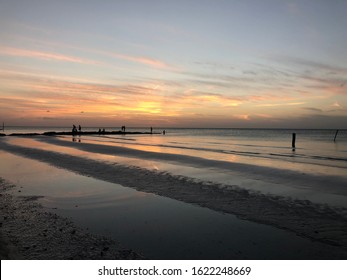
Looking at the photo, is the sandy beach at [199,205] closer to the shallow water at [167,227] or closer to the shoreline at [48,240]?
the shoreline at [48,240]

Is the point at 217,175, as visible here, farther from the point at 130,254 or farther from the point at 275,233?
the point at 130,254

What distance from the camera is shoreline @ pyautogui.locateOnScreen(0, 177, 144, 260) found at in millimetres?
5930

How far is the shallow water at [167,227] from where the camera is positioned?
20.6ft

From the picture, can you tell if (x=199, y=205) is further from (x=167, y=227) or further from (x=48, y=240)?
(x=48, y=240)

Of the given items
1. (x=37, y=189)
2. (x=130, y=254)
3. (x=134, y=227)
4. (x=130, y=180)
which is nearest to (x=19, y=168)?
(x=37, y=189)

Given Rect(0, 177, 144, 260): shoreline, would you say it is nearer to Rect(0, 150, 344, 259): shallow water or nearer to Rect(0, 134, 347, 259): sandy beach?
Rect(0, 134, 347, 259): sandy beach

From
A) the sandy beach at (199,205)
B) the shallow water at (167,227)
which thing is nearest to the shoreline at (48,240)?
the sandy beach at (199,205)

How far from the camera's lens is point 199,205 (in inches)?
400

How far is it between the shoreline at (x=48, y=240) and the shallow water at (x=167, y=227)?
40 cm

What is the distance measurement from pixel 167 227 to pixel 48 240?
115 inches

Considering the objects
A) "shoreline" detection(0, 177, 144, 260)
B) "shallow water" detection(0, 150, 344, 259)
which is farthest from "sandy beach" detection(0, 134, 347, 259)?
"shallow water" detection(0, 150, 344, 259)
